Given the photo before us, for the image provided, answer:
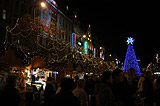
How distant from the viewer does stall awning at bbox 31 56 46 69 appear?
1340cm

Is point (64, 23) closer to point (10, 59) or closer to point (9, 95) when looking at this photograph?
point (10, 59)

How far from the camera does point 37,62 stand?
1366 cm

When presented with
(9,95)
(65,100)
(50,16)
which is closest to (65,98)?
(65,100)

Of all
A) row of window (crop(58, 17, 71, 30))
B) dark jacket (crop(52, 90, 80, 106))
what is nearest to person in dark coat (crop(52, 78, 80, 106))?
dark jacket (crop(52, 90, 80, 106))

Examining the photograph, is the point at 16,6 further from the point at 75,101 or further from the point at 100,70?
the point at 75,101

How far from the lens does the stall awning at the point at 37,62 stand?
13397mm

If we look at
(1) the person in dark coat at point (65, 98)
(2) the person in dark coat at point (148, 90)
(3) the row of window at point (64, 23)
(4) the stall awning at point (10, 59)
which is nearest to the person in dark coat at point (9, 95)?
(1) the person in dark coat at point (65, 98)

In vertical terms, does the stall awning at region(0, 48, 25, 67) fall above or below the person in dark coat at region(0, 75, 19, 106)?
above

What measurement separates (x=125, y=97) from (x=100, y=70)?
107 ft

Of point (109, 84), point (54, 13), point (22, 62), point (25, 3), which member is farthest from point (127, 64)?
point (109, 84)

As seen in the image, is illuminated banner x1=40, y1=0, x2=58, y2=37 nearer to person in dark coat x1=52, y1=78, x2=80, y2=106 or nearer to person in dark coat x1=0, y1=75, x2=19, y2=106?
person in dark coat x1=0, y1=75, x2=19, y2=106

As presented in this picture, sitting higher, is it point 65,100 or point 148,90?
point 65,100

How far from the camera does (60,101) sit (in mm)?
3098

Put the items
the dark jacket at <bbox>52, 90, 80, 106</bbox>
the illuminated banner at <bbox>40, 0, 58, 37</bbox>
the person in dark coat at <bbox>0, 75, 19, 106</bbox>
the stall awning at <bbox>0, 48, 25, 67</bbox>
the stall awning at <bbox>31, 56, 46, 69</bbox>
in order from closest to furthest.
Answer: the dark jacket at <bbox>52, 90, 80, 106</bbox>, the person in dark coat at <bbox>0, 75, 19, 106</bbox>, the stall awning at <bbox>0, 48, 25, 67</bbox>, the stall awning at <bbox>31, 56, 46, 69</bbox>, the illuminated banner at <bbox>40, 0, 58, 37</bbox>
